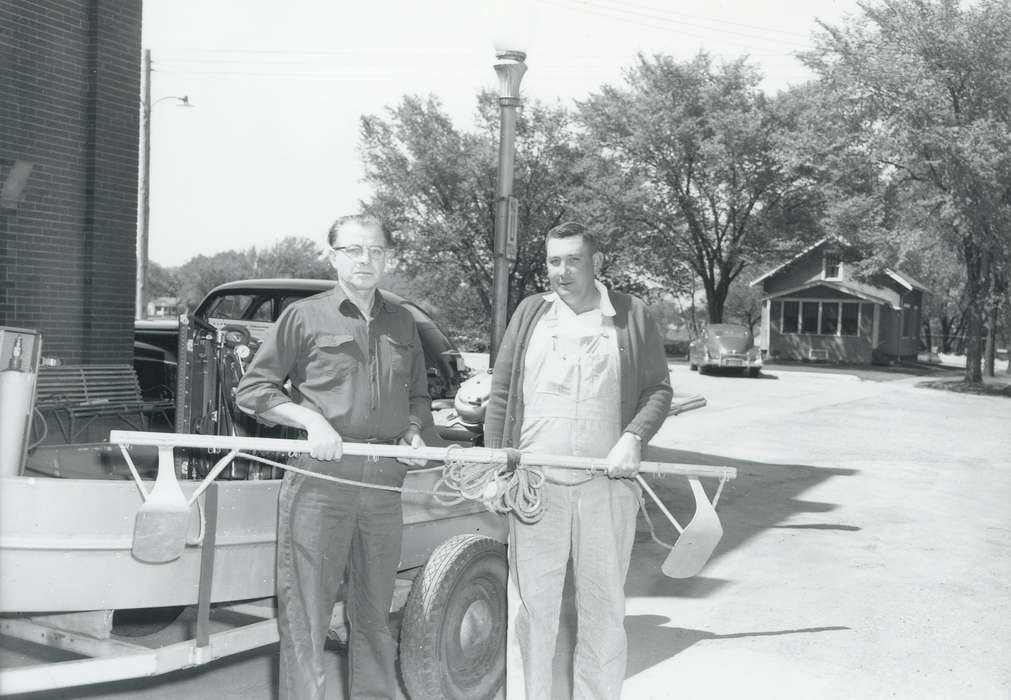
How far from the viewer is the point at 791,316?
4594 cm

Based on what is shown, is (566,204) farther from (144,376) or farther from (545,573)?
(545,573)

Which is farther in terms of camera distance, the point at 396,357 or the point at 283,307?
the point at 283,307

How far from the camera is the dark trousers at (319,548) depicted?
348cm

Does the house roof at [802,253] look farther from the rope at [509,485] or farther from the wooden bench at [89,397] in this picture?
the rope at [509,485]

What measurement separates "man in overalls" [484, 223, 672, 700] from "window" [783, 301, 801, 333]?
143ft

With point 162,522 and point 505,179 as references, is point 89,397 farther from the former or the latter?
point 162,522

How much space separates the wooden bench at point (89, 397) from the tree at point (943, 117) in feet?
81.9

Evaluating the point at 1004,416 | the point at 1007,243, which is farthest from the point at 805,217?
the point at 1004,416

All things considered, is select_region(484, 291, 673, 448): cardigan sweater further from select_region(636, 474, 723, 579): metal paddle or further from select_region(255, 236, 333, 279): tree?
select_region(255, 236, 333, 279): tree

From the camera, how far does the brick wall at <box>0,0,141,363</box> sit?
8109mm

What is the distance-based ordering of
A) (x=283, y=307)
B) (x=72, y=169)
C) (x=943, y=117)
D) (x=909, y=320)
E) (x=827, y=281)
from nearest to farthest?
1. (x=72, y=169)
2. (x=283, y=307)
3. (x=943, y=117)
4. (x=827, y=281)
5. (x=909, y=320)

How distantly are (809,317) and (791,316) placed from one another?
32.4 inches

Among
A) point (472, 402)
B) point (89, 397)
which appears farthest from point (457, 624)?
point (89, 397)

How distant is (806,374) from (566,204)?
13692 mm
